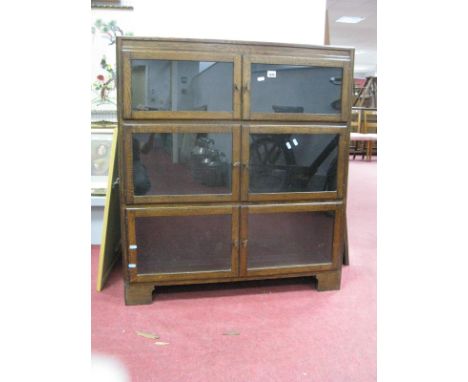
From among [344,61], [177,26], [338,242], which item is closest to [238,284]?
[338,242]

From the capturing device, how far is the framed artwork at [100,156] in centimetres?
245

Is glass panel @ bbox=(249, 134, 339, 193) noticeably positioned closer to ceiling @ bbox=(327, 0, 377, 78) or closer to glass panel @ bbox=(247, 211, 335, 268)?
glass panel @ bbox=(247, 211, 335, 268)

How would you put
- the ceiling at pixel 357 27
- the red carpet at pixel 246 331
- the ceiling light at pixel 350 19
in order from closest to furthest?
the red carpet at pixel 246 331 → the ceiling at pixel 357 27 → the ceiling light at pixel 350 19

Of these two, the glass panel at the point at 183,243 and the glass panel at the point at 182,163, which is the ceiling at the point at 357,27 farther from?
the glass panel at the point at 183,243

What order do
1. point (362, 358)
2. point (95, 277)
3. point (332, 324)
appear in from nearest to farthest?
point (362, 358) < point (332, 324) < point (95, 277)

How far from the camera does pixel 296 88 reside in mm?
1829

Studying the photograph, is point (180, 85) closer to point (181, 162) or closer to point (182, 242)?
point (181, 162)

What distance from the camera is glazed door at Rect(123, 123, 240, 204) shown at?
173cm

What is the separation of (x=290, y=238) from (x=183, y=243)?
521mm

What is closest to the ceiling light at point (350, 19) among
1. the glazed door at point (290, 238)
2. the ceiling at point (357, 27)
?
the ceiling at point (357, 27)

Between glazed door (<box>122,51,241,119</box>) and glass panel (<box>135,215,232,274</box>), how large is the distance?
47cm
